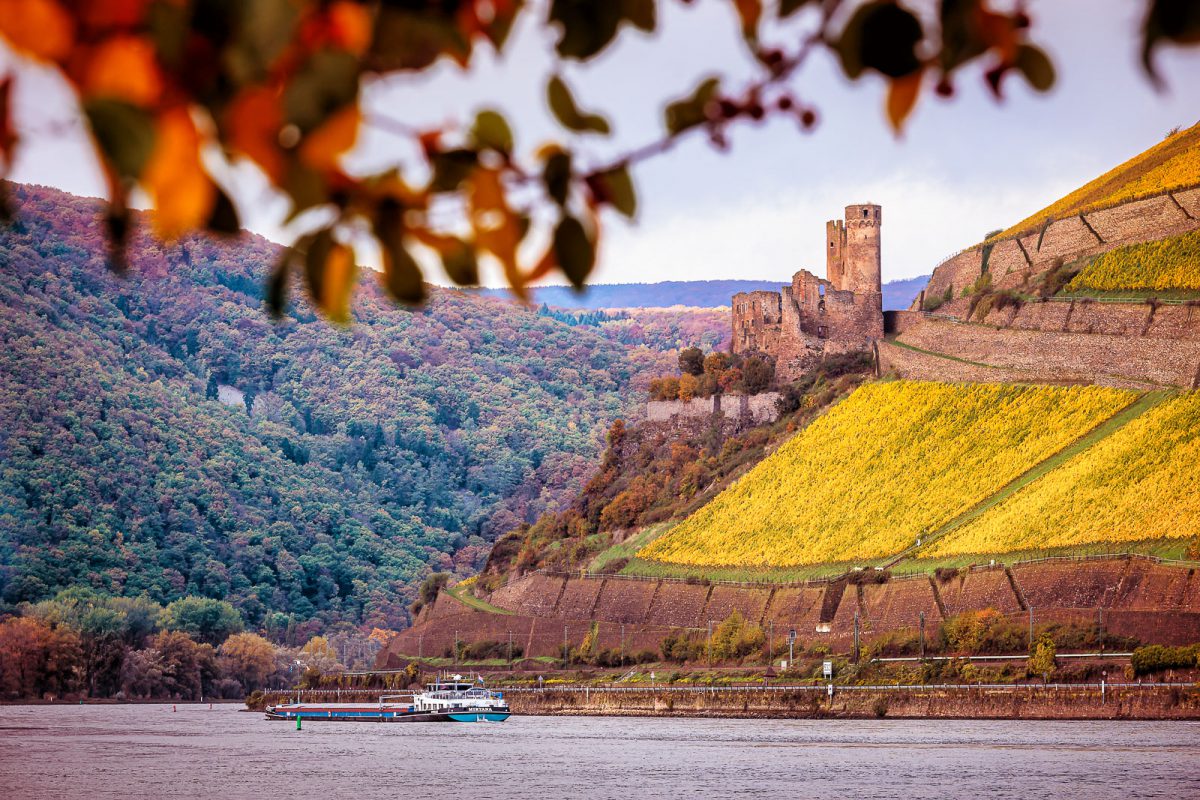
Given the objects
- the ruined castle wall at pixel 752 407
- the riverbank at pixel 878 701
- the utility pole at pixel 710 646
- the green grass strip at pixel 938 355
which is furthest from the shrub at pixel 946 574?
the ruined castle wall at pixel 752 407

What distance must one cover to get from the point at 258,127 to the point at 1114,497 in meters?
63.3

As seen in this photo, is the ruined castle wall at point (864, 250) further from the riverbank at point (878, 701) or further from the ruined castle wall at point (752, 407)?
the riverbank at point (878, 701)

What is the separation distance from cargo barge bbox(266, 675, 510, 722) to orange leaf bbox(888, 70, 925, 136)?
75.2 metres

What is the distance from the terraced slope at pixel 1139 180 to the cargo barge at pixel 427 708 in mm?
35303

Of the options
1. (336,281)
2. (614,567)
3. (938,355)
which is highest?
(938,355)

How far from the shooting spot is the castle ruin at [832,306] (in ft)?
294

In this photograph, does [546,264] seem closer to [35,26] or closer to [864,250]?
[35,26]

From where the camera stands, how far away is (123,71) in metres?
2.65

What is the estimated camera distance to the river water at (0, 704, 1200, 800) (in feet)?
128

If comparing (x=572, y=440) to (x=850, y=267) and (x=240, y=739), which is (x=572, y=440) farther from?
(x=240, y=739)

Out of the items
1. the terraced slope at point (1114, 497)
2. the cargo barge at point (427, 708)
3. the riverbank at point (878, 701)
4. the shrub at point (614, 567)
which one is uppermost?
the terraced slope at point (1114, 497)

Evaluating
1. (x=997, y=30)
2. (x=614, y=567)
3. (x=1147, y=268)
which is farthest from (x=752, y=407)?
(x=997, y=30)

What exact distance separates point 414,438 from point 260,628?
34038mm

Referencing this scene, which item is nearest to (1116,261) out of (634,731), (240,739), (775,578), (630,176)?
(775,578)
